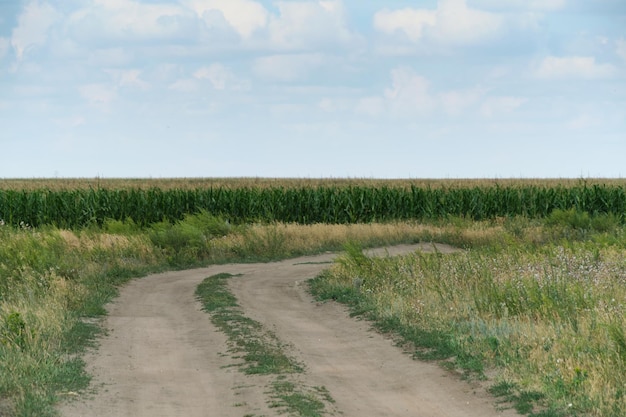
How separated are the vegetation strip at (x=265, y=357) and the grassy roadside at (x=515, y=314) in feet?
7.31

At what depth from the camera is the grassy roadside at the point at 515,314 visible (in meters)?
10.7

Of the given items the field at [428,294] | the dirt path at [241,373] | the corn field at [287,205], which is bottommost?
the dirt path at [241,373]

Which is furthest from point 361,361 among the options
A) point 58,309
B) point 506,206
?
point 506,206

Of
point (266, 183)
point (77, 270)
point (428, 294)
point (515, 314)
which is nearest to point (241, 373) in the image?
point (515, 314)

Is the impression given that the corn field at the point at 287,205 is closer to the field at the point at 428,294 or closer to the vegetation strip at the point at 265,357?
the field at the point at 428,294

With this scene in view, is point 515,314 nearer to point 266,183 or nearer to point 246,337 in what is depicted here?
point 246,337

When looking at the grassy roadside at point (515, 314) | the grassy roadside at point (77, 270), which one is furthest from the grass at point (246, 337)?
the grassy roadside at point (515, 314)

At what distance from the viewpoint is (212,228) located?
36219mm

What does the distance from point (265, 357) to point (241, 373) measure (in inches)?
33.7

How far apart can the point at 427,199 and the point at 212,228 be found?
1588 cm

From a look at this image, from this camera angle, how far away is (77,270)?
2358 cm

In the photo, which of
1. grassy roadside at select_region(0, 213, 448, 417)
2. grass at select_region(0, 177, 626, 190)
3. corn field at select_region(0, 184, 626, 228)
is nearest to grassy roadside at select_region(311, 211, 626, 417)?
grassy roadside at select_region(0, 213, 448, 417)

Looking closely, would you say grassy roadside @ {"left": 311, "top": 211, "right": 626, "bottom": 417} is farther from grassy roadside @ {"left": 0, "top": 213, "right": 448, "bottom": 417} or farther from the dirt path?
grassy roadside @ {"left": 0, "top": 213, "right": 448, "bottom": 417}

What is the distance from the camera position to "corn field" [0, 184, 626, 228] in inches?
1806
